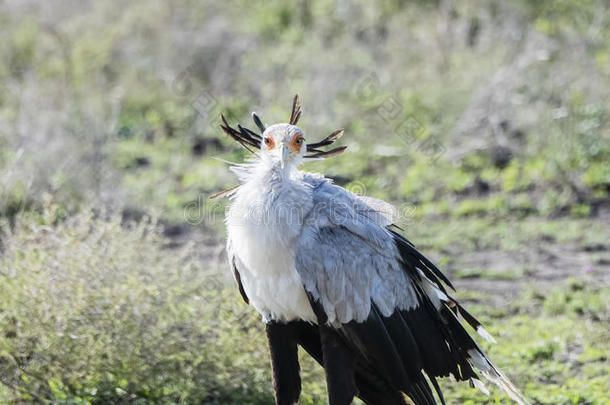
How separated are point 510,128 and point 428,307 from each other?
6424 mm

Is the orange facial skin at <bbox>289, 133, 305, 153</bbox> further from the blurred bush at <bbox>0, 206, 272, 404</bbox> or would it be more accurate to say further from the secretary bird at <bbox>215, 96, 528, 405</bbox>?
the blurred bush at <bbox>0, 206, 272, 404</bbox>

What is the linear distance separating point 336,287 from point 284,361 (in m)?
0.58

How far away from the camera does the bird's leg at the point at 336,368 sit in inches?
155

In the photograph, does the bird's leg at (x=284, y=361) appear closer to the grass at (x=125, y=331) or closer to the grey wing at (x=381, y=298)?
the grey wing at (x=381, y=298)

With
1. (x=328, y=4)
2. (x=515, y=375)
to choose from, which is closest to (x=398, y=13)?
(x=328, y=4)

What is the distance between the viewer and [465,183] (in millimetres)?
9625

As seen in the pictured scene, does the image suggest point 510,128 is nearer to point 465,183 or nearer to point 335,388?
point 465,183

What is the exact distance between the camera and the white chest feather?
3.92m

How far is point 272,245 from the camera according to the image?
3.90 m

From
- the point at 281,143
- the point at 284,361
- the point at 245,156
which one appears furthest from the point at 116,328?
the point at 245,156

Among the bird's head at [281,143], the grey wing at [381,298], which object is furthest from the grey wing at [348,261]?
the bird's head at [281,143]

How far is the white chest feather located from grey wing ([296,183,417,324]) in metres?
0.06

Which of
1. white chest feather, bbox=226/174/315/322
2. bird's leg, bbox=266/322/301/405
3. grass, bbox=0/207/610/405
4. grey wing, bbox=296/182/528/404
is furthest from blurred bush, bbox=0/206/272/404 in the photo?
grey wing, bbox=296/182/528/404

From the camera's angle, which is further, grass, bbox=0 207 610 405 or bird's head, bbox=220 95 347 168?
grass, bbox=0 207 610 405
